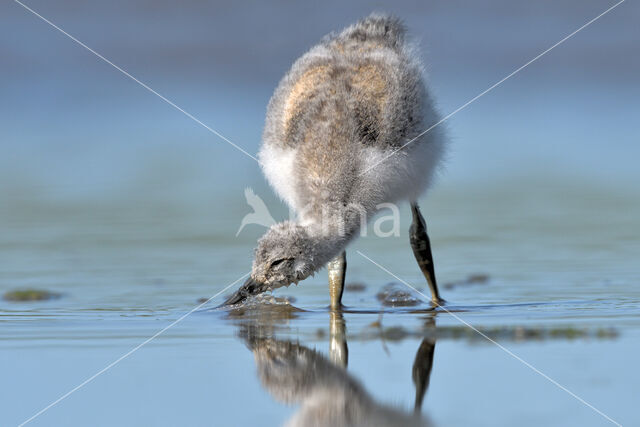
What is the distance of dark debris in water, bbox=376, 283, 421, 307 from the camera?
266 inches

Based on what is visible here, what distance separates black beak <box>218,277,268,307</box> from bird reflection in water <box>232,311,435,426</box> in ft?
2.22

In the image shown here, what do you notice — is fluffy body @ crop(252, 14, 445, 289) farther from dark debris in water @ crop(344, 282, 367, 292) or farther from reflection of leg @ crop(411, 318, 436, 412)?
reflection of leg @ crop(411, 318, 436, 412)

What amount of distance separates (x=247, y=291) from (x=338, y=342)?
116cm

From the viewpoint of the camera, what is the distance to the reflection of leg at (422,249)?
714 centimetres

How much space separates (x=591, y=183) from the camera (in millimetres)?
10250

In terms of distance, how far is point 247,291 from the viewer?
20.7 feet

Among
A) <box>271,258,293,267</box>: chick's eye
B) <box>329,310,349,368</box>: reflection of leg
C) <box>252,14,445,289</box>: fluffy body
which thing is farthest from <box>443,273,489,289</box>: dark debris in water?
<box>271,258,293,267</box>: chick's eye

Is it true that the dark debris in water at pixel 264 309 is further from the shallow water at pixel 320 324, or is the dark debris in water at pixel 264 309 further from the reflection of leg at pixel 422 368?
the reflection of leg at pixel 422 368

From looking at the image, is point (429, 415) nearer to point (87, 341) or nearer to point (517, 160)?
point (87, 341)

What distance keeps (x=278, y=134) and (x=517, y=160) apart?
189 inches

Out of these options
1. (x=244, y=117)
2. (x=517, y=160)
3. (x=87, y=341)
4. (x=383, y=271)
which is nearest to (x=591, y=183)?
(x=517, y=160)

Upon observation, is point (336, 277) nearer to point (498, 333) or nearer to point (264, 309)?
point (264, 309)

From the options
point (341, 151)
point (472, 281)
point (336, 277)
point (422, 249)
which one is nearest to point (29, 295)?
point (336, 277)

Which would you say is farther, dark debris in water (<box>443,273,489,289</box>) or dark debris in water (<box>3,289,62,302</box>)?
dark debris in water (<box>443,273,489,289</box>)
